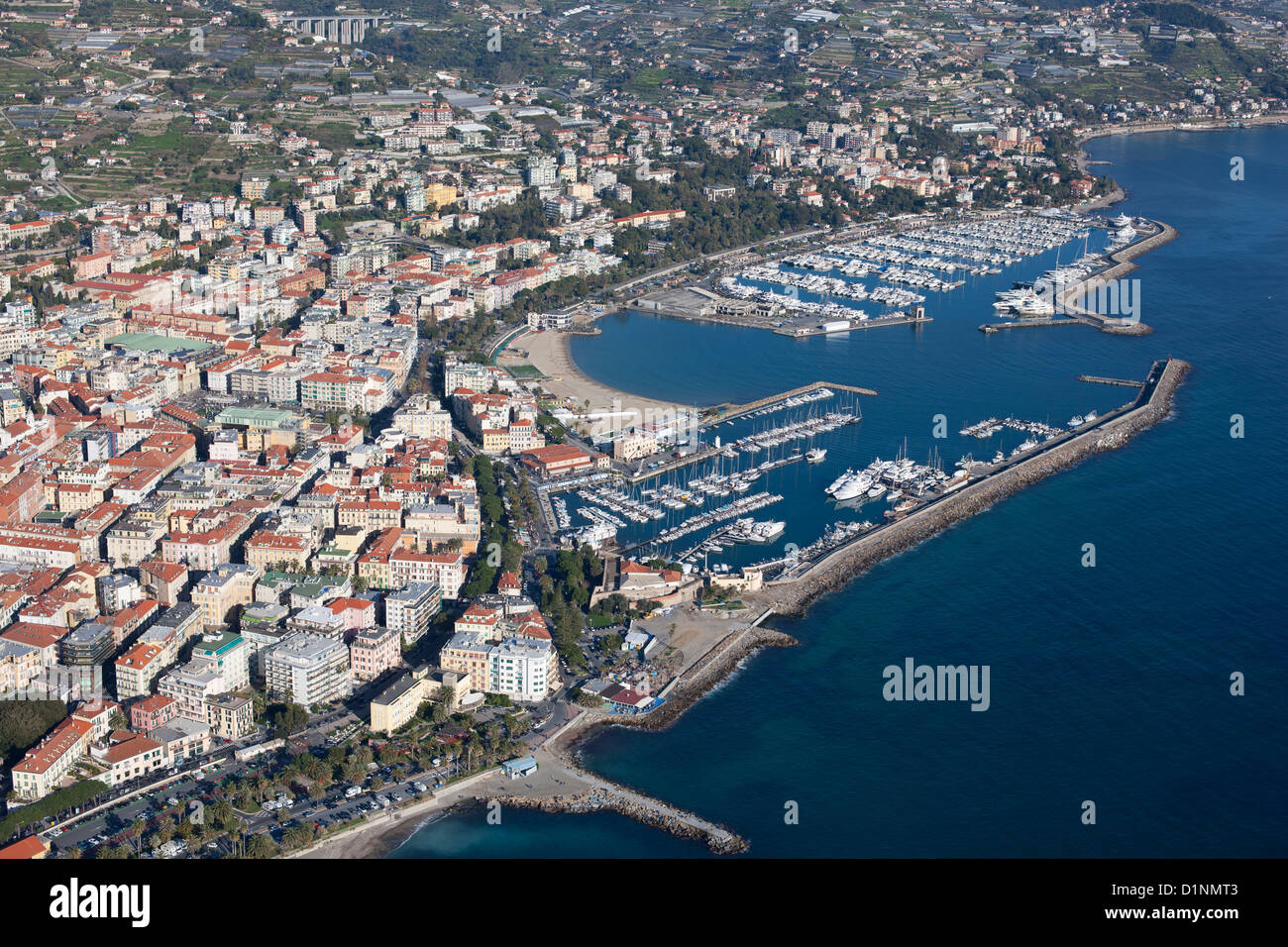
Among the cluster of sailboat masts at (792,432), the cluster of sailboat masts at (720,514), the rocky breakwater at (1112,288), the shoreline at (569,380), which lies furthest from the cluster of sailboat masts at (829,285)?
the cluster of sailboat masts at (720,514)

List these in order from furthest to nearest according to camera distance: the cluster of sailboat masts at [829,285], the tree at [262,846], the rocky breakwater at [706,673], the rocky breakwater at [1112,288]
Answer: the cluster of sailboat masts at [829,285], the rocky breakwater at [1112,288], the rocky breakwater at [706,673], the tree at [262,846]

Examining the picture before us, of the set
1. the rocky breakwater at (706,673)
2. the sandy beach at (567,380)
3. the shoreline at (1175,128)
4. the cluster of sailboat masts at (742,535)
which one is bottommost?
the rocky breakwater at (706,673)

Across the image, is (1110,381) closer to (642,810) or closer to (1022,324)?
(1022,324)

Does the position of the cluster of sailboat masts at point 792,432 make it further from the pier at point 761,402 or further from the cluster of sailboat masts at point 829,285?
the cluster of sailboat masts at point 829,285

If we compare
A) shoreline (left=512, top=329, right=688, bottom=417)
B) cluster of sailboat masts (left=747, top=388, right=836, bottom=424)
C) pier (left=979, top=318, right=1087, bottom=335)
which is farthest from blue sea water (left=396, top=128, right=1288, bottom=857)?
pier (left=979, top=318, right=1087, bottom=335)

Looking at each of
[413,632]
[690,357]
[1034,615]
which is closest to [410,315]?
[690,357]
